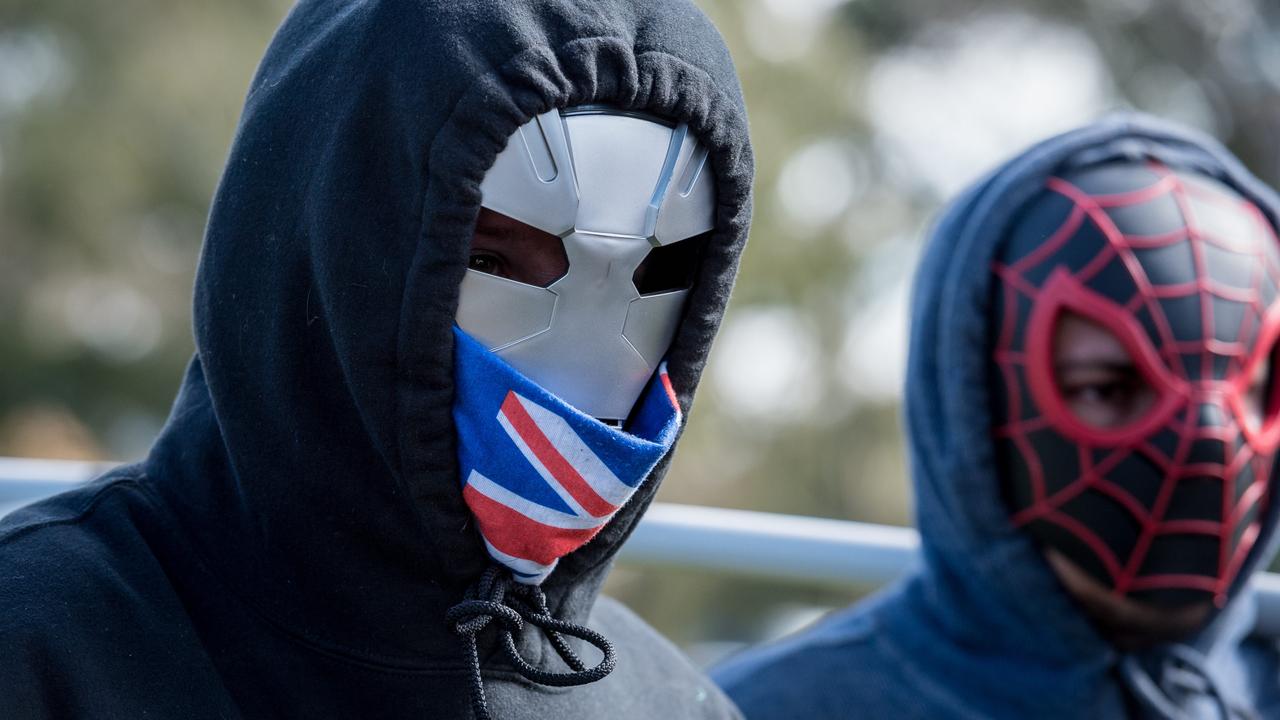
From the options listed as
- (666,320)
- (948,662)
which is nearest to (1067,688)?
(948,662)

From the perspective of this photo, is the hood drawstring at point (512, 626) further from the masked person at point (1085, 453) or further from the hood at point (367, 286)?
the masked person at point (1085, 453)

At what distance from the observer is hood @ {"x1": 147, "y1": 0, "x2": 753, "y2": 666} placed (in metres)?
1.59

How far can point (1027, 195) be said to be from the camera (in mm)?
2914

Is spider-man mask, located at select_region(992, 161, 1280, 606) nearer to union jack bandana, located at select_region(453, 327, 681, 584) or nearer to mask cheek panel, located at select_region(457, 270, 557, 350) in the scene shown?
union jack bandana, located at select_region(453, 327, 681, 584)

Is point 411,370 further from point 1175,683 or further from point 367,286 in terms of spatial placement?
point 1175,683

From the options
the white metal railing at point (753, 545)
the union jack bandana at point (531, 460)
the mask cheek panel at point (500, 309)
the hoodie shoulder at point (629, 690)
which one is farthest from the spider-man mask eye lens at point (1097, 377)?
the mask cheek panel at point (500, 309)

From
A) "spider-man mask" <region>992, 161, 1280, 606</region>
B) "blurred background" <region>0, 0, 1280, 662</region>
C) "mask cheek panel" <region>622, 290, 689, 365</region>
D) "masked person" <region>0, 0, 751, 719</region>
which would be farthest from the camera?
"blurred background" <region>0, 0, 1280, 662</region>

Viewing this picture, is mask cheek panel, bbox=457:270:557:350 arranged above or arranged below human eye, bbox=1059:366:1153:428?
above

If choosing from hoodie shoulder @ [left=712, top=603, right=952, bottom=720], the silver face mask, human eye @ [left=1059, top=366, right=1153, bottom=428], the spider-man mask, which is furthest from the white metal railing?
the silver face mask

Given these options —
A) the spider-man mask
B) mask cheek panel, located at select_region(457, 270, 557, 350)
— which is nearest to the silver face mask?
mask cheek panel, located at select_region(457, 270, 557, 350)

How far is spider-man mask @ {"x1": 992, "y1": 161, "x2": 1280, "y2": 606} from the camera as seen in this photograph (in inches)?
106

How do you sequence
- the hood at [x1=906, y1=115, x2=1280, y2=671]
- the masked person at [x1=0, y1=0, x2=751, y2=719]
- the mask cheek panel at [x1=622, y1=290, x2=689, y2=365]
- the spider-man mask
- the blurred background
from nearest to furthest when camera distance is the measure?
the masked person at [x1=0, y1=0, x2=751, y2=719] → the mask cheek panel at [x1=622, y1=290, x2=689, y2=365] → the spider-man mask → the hood at [x1=906, y1=115, x2=1280, y2=671] → the blurred background

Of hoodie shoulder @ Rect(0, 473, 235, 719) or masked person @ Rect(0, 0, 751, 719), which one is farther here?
masked person @ Rect(0, 0, 751, 719)

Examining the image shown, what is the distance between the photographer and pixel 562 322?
5.49 feet
